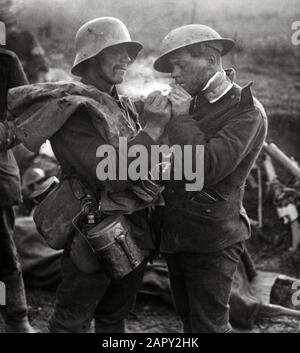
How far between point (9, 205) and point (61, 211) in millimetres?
868

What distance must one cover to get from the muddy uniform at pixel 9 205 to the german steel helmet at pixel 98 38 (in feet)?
2.62

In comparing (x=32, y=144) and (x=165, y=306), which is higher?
(x=32, y=144)

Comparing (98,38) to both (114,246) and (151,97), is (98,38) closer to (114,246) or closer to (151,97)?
(151,97)

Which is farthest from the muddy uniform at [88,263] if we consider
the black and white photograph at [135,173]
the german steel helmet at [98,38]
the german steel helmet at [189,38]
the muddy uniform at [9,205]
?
the muddy uniform at [9,205]

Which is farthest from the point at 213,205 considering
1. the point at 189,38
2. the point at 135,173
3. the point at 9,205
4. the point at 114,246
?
the point at 9,205

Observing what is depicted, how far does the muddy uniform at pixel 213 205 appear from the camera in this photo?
2.58 meters

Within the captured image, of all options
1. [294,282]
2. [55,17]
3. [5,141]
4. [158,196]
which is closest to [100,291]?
[158,196]

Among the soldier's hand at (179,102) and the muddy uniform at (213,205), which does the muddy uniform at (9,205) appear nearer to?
the muddy uniform at (213,205)

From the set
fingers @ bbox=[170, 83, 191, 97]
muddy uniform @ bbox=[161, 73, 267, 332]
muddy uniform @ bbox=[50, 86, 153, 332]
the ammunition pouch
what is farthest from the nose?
the ammunition pouch

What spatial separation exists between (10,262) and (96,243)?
1.20 m

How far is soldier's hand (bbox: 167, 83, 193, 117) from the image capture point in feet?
8.63

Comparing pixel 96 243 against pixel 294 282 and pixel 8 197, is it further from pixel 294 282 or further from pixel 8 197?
pixel 294 282

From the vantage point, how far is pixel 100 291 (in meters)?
2.85

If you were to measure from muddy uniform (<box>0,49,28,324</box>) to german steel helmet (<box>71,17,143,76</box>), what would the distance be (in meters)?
0.80
